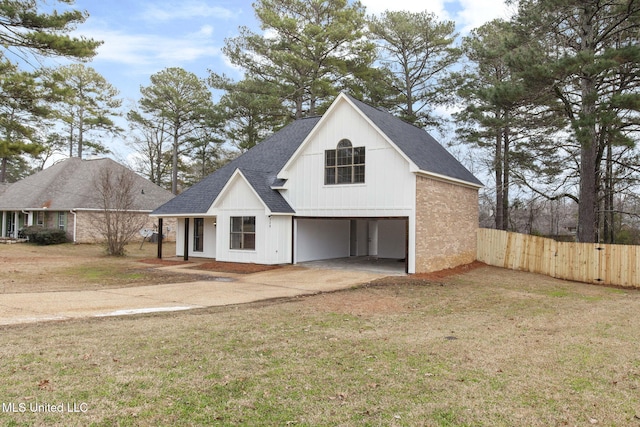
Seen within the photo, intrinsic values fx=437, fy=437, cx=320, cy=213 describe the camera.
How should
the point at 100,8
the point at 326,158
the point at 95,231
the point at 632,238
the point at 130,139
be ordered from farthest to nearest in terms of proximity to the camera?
the point at 130,139, the point at 95,231, the point at 632,238, the point at 326,158, the point at 100,8

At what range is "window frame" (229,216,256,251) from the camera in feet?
59.3

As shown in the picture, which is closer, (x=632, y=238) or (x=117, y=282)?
(x=117, y=282)

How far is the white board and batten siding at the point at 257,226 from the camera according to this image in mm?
17666

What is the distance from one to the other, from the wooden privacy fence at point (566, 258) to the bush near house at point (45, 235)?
86.5 feet

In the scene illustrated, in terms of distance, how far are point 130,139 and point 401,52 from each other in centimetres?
2865

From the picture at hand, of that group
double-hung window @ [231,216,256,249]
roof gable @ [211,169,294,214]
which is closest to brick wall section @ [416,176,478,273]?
roof gable @ [211,169,294,214]

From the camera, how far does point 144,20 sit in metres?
16.4

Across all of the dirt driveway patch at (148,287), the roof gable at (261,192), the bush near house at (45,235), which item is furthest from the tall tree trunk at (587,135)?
the bush near house at (45,235)

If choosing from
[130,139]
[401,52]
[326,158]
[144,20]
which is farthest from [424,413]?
[130,139]

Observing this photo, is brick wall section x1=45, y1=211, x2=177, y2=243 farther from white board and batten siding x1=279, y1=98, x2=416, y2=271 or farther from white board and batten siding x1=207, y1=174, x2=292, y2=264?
white board and batten siding x1=279, y1=98, x2=416, y2=271

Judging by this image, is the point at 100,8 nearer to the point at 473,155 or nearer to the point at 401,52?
the point at 401,52

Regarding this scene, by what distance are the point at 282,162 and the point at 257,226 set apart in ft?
14.7

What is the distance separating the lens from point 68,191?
102 feet

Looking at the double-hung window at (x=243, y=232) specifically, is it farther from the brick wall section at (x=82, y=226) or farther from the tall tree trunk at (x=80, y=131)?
the tall tree trunk at (x=80, y=131)
